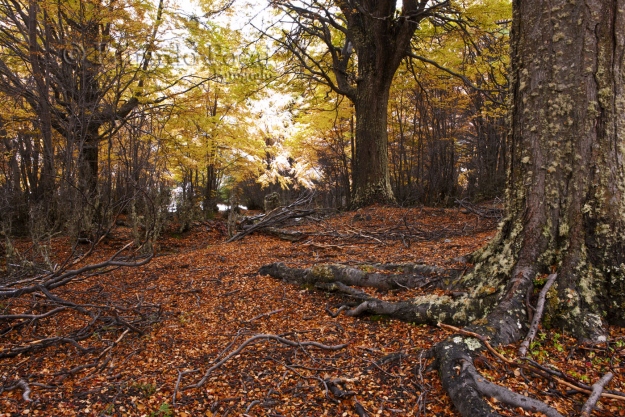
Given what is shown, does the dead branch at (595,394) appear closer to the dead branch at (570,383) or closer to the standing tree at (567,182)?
the dead branch at (570,383)

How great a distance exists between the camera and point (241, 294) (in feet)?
12.5

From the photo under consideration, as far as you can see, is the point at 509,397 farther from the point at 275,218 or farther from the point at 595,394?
the point at 275,218

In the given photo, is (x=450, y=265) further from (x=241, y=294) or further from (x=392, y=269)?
(x=241, y=294)

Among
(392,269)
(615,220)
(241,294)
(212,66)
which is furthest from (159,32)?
(615,220)

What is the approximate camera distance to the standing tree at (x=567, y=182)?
2227 mm

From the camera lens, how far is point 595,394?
5.28ft

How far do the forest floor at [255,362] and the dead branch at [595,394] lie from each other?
7cm

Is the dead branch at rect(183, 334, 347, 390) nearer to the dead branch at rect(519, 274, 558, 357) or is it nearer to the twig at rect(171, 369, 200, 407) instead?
the twig at rect(171, 369, 200, 407)

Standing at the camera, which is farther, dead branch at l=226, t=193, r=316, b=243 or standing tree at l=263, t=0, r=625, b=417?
dead branch at l=226, t=193, r=316, b=243

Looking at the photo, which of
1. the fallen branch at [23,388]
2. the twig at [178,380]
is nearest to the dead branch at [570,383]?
the twig at [178,380]

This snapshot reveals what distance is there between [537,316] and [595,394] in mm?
601

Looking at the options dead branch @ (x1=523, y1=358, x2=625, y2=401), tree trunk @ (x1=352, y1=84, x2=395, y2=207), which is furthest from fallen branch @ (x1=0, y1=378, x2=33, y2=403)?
tree trunk @ (x1=352, y1=84, x2=395, y2=207)

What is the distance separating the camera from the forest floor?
1.89m

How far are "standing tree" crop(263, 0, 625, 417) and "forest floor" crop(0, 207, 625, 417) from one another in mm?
174
